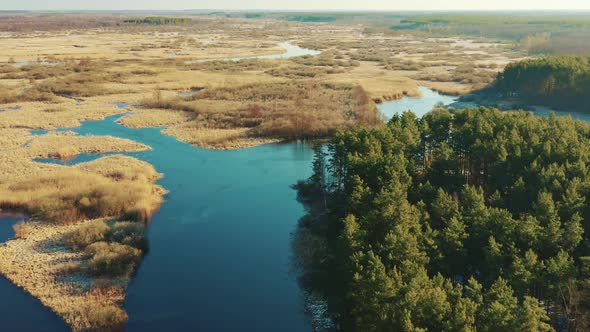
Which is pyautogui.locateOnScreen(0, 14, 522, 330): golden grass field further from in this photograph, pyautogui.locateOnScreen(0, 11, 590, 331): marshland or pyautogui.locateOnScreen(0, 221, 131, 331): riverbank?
pyautogui.locateOnScreen(0, 11, 590, 331): marshland

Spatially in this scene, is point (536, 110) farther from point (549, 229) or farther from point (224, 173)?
point (549, 229)

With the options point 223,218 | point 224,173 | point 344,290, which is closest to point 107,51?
point 224,173

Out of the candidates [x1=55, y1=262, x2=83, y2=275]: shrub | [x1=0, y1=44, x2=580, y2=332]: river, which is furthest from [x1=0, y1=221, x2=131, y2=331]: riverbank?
[x1=0, y1=44, x2=580, y2=332]: river

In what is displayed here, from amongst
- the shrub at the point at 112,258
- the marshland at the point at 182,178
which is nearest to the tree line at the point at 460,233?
the marshland at the point at 182,178

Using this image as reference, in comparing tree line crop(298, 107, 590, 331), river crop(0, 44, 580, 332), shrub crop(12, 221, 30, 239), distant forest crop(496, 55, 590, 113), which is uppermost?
distant forest crop(496, 55, 590, 113)

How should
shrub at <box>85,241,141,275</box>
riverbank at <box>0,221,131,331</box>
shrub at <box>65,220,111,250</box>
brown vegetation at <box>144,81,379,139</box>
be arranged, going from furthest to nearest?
brown vegetation at <box>144,81,379,139</box>
shrub at <box>65,220,111,250</box>
shrub at <box>85,241,141,275</box>
riverbank at <box>0,221,131,331</box>

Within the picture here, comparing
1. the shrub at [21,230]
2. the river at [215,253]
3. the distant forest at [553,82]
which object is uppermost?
the distant forest at [553,82]

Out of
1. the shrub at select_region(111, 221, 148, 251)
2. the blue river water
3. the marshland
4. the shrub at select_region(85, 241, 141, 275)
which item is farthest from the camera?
the shrub at select_region(111, 221, 148, 251)

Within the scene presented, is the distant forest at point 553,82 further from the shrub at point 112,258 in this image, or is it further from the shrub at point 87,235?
the shrub at point 87,235
